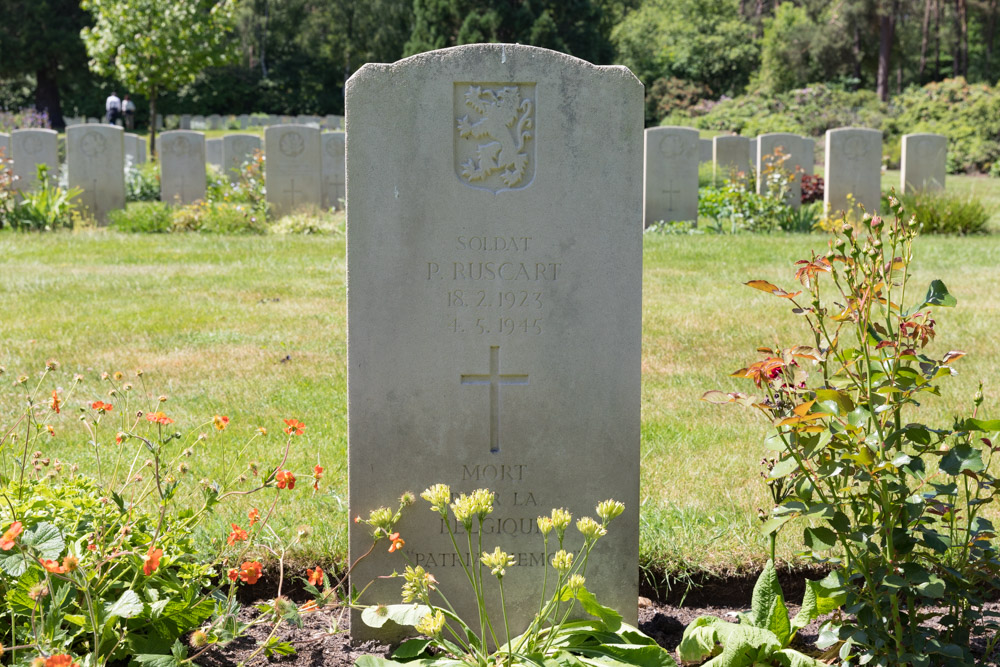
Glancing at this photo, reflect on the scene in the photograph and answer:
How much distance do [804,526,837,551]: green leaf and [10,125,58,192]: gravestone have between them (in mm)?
13301

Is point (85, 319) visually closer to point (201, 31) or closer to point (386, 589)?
point (386, 589)

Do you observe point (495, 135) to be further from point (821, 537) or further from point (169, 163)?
point (169, 163)

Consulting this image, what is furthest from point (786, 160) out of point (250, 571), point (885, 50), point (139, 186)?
point (885, 50)

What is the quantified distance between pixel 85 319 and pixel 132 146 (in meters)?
12.7

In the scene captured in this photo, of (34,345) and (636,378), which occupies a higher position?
(636,378)

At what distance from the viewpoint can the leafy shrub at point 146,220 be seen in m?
12.3

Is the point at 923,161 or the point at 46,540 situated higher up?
the point at 923,161

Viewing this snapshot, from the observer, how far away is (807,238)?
1158cm

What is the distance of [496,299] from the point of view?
278 centimetres

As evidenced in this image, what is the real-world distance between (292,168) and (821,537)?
11922 mm

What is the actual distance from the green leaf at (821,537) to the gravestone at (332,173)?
41.4 feet

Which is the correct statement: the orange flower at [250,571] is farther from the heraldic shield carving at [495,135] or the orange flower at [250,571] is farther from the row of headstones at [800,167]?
the row of headstones at [800,167]

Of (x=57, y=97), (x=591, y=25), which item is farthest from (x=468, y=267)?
(x=57, y=97)

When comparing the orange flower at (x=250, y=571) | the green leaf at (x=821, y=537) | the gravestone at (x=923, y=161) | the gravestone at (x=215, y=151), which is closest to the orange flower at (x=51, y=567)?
the orange flower at (x=250, y=571)
